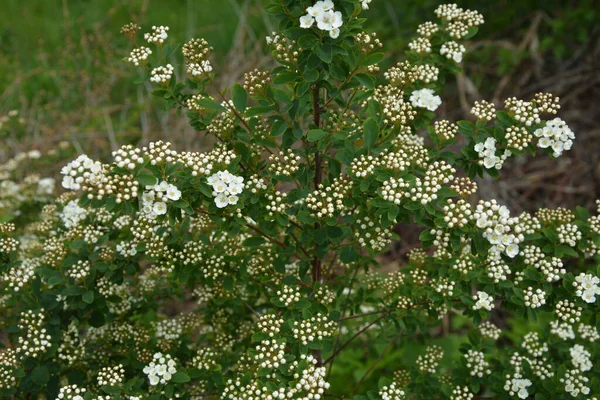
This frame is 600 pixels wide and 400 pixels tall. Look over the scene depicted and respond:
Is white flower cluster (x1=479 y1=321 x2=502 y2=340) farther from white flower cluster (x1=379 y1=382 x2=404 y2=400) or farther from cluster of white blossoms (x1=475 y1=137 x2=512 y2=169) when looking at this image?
cluster of white blossoms (x1=475 y1=137 x2=512 y2=169)

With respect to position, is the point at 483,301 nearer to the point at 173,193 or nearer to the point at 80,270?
the point at 173,193

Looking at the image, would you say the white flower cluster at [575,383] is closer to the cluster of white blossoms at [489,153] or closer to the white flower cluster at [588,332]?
the white flower cluster at [588,332]

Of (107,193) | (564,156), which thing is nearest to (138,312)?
(107,193)

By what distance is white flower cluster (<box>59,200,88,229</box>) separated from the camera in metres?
3.30

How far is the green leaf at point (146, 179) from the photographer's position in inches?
92.5

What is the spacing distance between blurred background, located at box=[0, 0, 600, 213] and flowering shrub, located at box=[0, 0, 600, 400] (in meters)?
2.63

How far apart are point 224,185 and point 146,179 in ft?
1.01

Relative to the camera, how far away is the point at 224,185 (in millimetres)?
2490

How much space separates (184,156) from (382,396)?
1.39 meters

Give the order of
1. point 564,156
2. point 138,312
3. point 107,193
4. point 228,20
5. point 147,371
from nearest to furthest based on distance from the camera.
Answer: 1. point 107,193
2. point 147,371
3. point 138,312
4. point 564,156
5. point 228,20

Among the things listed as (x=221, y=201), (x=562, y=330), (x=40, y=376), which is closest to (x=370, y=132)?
(x=221, y=201)

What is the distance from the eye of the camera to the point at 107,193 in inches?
96.7

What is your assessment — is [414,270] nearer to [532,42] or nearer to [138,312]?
[138,312]

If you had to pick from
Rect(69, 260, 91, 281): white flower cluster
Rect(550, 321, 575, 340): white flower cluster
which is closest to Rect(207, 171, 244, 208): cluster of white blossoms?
Rect(69, 260, 91, 281): white flower cluster
